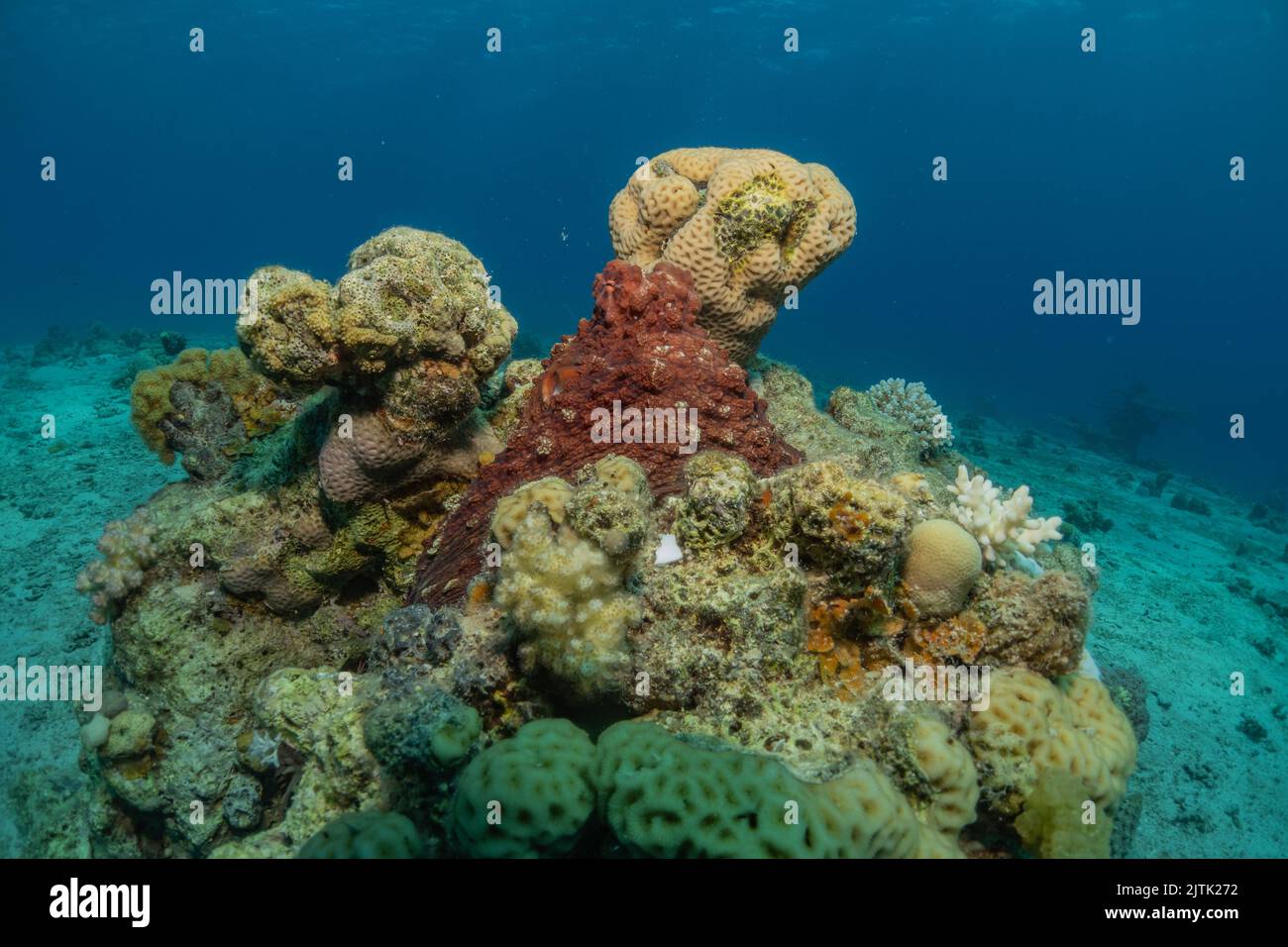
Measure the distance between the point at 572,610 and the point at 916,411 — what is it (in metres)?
5.56

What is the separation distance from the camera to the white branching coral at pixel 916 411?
281 inches

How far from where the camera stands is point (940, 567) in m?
3.75

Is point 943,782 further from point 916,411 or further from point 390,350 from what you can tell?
point 916,411

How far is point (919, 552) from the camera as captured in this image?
3801 millimetres

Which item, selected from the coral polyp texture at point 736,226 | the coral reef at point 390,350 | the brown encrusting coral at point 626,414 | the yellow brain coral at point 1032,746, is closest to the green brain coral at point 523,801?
the brown encrusting coral at point 626,414

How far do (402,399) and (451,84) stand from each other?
102671mm

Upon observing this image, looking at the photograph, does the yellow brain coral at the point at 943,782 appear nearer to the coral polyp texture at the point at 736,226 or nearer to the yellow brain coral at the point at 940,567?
the yellow brain coral at the point at 940,567

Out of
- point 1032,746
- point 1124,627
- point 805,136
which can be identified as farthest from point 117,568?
point 805,136

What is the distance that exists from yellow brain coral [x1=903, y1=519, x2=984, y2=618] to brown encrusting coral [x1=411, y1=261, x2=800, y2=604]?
1.36 meters
